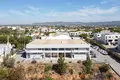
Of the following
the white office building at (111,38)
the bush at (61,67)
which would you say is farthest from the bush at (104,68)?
the white office building at (111,38)

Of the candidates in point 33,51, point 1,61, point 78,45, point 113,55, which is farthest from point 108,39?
point 1,61

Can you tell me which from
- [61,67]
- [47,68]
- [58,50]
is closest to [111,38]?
[58,50]

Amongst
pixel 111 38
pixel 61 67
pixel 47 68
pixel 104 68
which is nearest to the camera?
pixel 61 67

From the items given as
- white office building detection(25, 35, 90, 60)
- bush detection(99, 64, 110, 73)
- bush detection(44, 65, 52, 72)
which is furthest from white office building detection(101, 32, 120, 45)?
bush detection(44, 65, 52, 72)

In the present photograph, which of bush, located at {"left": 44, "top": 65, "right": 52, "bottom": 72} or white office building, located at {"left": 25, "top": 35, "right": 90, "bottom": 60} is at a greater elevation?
white office building, located at {"left": 25, "top": 35, "right": 90, "bottom": 60}

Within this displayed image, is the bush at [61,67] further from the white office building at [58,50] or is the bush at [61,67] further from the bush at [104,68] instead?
the white office building at [58,50]

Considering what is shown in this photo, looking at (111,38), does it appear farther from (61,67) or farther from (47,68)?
(47,68)

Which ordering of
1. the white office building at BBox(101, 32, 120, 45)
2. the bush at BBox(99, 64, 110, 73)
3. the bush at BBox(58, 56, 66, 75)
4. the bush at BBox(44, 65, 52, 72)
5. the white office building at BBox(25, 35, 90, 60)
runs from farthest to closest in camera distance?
the white office building at BBox(101, 32, 120, 45) < the white office building at BBox(25, 35, 90, 60) < the bush at BBox(44, 65, 52, 72) < the bush at BBox(99, 64, 110, 73) < the bush at BBox(58, 56, 66, 75)

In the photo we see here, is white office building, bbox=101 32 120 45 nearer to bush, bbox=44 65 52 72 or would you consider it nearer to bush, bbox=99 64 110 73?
bush, bbox=99 64 110 73

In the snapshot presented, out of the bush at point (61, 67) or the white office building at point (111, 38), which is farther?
the white office building at point (111, 38)

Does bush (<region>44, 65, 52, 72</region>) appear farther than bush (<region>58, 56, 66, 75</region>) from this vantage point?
Yes

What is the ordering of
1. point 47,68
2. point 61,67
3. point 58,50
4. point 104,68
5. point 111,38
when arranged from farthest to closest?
point 111,38, point 58,50, point 47,68, point 104,68, point 61,67
